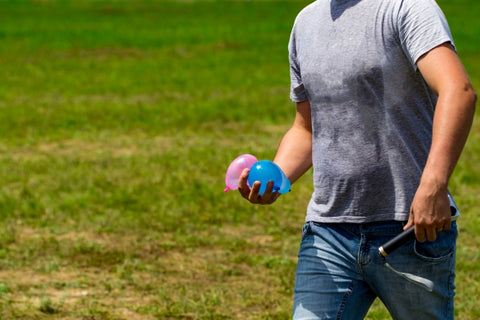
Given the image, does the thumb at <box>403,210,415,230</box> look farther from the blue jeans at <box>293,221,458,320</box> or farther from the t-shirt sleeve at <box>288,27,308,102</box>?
the t-shirt sleeve at <box>288,27,308,102</box>

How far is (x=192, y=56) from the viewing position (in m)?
24.0

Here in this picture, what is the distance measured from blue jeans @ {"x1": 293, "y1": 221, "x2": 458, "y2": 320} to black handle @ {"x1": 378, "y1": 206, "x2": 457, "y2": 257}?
0.05m

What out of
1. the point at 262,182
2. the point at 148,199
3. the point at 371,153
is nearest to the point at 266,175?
the point at 262,182

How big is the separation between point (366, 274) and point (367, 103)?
0.56 meters

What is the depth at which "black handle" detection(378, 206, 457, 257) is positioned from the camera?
8.71 ft

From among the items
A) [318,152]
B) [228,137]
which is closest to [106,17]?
[228,137]

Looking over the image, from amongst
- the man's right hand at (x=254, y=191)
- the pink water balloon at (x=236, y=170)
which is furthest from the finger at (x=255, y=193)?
the pink water balloon at (x=236, y=170)

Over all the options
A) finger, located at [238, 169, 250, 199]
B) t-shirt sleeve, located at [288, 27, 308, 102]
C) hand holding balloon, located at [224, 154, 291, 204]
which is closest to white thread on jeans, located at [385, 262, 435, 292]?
hand holding balloon, located at [224, 154, 291, 204]

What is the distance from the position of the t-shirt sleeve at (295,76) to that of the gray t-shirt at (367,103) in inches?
5.2

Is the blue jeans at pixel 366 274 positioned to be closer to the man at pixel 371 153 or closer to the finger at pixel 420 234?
the man at pixel 371 153

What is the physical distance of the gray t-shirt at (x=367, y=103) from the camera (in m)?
2.71

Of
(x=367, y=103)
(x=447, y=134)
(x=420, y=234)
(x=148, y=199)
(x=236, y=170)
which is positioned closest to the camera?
(x=447, y=134)

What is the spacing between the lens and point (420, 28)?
2.59 m

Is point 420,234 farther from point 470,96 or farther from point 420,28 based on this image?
point 420,28
